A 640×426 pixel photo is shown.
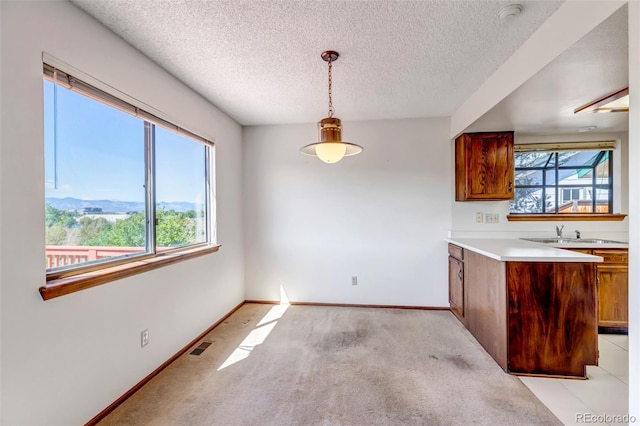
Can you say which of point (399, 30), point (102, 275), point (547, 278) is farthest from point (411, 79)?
point (102, 275)

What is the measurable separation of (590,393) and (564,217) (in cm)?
219

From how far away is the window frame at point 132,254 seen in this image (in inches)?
61.6

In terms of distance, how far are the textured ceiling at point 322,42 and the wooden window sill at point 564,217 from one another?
5.30 ft

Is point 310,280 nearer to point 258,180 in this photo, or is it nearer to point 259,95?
point 258,180

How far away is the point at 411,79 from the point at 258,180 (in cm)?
232

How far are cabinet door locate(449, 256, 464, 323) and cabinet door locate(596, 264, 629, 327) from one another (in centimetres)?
125

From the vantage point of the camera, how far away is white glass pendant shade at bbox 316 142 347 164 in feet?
6.54

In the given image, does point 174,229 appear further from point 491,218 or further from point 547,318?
point 491,218

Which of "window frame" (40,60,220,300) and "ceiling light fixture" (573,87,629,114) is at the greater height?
"ceiling light fixture" (573,87,629,114)

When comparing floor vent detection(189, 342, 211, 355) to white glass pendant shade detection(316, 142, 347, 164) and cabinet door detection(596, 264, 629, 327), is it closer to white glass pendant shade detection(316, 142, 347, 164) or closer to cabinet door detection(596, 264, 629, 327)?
white glass pendant shade detection(316, 142, 347, 164)

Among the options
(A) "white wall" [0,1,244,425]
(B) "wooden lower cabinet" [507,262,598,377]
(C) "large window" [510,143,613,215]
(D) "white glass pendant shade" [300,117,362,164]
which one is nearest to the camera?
(A) "white wall" [0,1,244,425]

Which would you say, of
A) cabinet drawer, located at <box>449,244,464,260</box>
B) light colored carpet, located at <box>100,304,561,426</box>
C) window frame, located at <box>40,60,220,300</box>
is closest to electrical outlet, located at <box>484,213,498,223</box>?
cabinet drawer, located at <box>449,244,464,260</box>

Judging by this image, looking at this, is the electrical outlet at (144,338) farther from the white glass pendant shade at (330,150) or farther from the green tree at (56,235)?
the white glass pendant shade at (330,150)

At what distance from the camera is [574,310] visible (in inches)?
84.4
